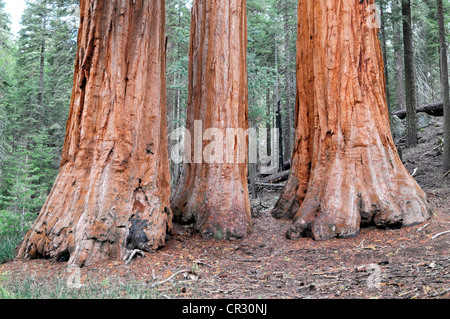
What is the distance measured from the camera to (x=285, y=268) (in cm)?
417

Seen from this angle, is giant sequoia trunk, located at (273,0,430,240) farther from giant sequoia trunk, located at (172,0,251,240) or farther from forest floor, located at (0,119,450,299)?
giant sequoia trunk, located at (172,0,251,240)

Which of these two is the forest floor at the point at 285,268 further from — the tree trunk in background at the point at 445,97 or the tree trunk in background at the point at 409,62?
the tree trunk in background at the point at 409,62

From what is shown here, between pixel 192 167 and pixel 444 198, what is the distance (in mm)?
5524

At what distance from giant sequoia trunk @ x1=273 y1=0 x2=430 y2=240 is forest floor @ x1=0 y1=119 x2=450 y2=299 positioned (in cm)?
32

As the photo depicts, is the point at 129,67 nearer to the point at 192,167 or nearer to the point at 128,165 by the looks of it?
the point at 128,165

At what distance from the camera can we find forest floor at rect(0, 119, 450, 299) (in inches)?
119

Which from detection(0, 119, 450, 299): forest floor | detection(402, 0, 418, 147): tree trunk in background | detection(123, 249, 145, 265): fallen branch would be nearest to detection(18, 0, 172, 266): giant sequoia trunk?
detection(123, 249, 145, 265): fallen branch

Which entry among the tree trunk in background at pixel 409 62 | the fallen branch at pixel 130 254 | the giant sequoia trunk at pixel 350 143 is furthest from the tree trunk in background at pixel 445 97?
the fallen branch at pixel 130 254

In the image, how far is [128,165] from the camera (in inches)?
199

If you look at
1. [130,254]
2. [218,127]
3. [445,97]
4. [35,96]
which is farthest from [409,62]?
[35,96]

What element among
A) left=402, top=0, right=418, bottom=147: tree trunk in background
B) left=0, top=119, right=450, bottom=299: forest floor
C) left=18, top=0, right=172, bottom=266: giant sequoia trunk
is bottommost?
left=0, top=119, right=450, bottom=299: forest floor

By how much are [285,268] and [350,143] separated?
2745mm

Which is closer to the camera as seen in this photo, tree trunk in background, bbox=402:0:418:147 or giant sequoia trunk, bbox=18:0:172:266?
giant sequoia trunk, bbox=18:0:172:266
